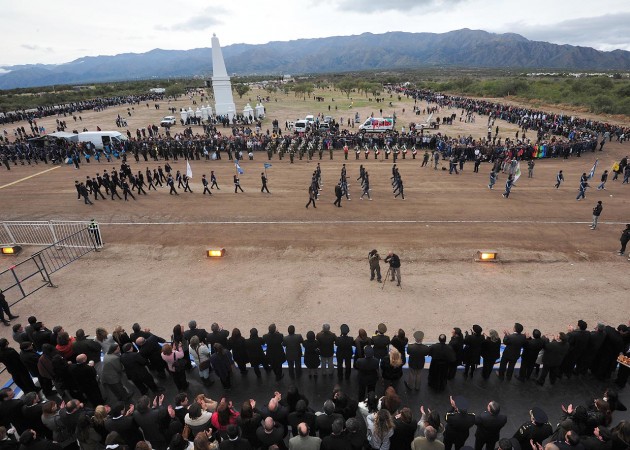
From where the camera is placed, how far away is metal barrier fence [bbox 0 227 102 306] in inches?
484

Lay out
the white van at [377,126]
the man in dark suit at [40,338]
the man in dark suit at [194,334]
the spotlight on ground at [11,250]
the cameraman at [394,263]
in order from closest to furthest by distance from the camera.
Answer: the man in dark suit at [194,334] → the man in dark suit at [40,338] → the cameraman at [394,263] → the spotlight on ground at [11,250] → the white van at [377,126]

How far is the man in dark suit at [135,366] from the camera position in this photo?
6777 mm

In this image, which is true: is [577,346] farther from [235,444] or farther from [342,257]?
[342,257]

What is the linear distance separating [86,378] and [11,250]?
1210 cm

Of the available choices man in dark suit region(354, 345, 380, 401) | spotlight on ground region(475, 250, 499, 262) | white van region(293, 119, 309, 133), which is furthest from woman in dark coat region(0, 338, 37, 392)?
white van region(293, 119, 309, 133)

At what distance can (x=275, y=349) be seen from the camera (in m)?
7.30

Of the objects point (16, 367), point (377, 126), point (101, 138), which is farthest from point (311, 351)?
point (377, 126)

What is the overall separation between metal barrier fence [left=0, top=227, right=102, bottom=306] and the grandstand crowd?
5621mm

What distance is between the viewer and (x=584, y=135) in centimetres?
3161

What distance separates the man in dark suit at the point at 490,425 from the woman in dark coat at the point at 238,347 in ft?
14.5

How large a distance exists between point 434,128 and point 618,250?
31971mm

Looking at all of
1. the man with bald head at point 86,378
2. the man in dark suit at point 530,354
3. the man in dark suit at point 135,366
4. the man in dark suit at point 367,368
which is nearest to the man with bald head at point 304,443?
the man in dark suit at point 367,368

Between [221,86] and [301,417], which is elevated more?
[221,86]

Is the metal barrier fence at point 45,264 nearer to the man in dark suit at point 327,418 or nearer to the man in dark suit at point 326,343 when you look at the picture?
the man in dark suit at point 326,343
